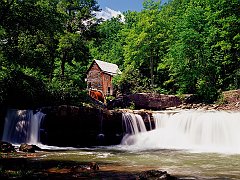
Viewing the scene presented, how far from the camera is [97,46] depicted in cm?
3978

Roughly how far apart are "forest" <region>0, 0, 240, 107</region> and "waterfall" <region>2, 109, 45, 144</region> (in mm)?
1551

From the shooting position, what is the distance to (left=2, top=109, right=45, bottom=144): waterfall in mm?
21163

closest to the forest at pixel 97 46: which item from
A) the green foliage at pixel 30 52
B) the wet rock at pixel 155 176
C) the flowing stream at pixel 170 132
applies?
the green foliage at pixel 30 52

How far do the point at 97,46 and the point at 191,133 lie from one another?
20.4m

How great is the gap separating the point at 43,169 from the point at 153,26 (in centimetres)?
3400

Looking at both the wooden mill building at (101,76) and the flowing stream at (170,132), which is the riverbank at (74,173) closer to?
the flowing stream at (170,132)

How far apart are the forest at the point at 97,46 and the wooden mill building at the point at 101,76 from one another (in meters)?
2.70

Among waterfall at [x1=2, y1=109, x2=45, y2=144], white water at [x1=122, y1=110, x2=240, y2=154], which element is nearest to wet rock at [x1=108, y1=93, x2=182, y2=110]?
white water at [x1=122, y1=110, x2=240, y2=154]

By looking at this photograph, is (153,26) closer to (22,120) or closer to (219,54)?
(219,54)

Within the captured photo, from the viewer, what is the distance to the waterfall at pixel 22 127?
21.2m

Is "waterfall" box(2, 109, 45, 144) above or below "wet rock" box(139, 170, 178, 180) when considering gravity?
above

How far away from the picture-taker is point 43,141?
2166cm

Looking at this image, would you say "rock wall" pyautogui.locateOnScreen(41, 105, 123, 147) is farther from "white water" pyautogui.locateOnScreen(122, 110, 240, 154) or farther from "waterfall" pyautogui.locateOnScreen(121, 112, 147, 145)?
"white water" pyautogui.locateOnScreen(122, 110, 240, 154)

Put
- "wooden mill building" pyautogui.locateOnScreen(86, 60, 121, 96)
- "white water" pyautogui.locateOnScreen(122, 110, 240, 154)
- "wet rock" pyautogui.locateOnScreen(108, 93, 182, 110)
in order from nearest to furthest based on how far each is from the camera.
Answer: "white water" pyautogui.locateOnScreen(122, 110, 240, 154) < "wet rock" pyautogui.locateOnScreen(108, 93, 182, 110) < "wooden mill building" pyautogui.locateOnScreen(86, 60, 121, 96)
